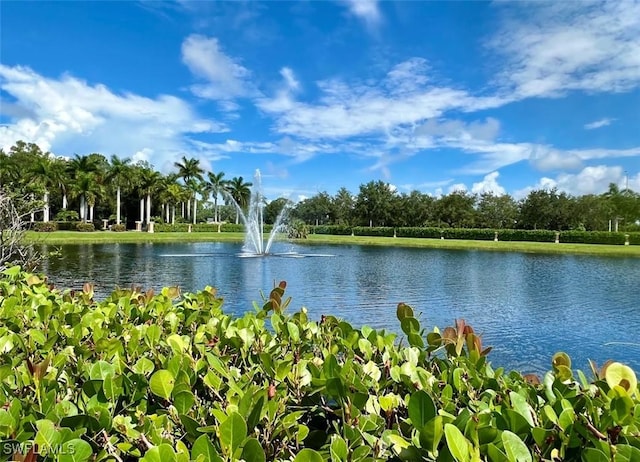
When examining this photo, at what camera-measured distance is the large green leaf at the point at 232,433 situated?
1171 mm

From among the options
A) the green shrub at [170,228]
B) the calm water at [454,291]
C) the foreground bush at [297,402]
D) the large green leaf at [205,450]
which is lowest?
the calm water at [454,291]

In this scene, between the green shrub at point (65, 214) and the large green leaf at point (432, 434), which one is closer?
the large green leaf at point (432, 434)

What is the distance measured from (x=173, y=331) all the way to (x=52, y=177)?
5635 centimetres

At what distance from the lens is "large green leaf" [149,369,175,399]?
1.61 m

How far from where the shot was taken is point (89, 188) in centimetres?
5334

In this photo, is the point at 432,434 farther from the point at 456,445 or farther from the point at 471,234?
the point at 471,234

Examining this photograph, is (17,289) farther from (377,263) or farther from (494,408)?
(377,263)

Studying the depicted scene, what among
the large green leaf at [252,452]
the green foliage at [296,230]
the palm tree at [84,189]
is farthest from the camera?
the palm tree at [84,189]

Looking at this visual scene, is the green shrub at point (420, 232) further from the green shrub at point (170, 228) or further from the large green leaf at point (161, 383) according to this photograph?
the large green leaf at point (161, 383)

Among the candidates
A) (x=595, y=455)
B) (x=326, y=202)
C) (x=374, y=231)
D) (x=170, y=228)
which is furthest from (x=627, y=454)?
(x=326, y=202)

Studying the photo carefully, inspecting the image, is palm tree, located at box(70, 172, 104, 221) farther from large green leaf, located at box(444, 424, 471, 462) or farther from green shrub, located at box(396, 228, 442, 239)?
large green leaf, located at box(444, 424, 471, 462)

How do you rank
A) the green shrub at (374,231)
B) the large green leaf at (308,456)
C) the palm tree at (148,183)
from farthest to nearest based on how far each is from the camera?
the palm tree at (148,183) < the green shrub at (374,231) < the large green leaf at (308,456)

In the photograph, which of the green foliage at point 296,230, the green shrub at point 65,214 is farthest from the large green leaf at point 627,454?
the green shrub at point 65,214

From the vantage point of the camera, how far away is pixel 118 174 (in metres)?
56.9
